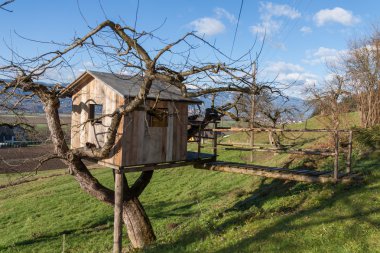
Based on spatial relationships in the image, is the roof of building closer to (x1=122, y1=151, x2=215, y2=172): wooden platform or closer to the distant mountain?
the distant mountain

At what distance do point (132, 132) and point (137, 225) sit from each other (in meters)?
3.69

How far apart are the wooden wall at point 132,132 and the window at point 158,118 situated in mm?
142

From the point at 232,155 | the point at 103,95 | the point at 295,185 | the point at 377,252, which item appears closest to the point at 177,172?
the point at 232,155

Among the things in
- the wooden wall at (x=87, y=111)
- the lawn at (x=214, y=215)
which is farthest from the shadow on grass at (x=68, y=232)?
the wooden wall at (x=87, y=111)

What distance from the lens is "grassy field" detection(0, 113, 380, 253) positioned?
7623mm

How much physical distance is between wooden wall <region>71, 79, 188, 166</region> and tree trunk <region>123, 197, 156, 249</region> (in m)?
2.24

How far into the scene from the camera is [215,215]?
1270 centimetres

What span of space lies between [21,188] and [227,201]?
58.5ft

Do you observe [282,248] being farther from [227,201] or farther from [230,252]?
[227,201]

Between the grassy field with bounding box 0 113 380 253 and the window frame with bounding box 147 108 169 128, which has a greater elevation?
the window frame with bounding box 147 108 169 128

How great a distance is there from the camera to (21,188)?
26.0 meters

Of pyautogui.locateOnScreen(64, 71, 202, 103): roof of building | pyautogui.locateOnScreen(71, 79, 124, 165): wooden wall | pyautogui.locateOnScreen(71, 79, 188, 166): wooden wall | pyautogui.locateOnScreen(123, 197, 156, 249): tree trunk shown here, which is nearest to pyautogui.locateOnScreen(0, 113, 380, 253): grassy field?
pyautogui.locateOnScreen(123, 197, 156, 249): tree trunk

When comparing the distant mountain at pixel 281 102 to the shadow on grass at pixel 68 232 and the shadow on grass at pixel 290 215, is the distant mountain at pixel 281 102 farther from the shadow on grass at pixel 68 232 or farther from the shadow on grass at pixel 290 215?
the shadow on grass at pixel 68 232

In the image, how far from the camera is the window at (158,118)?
10906 mm
